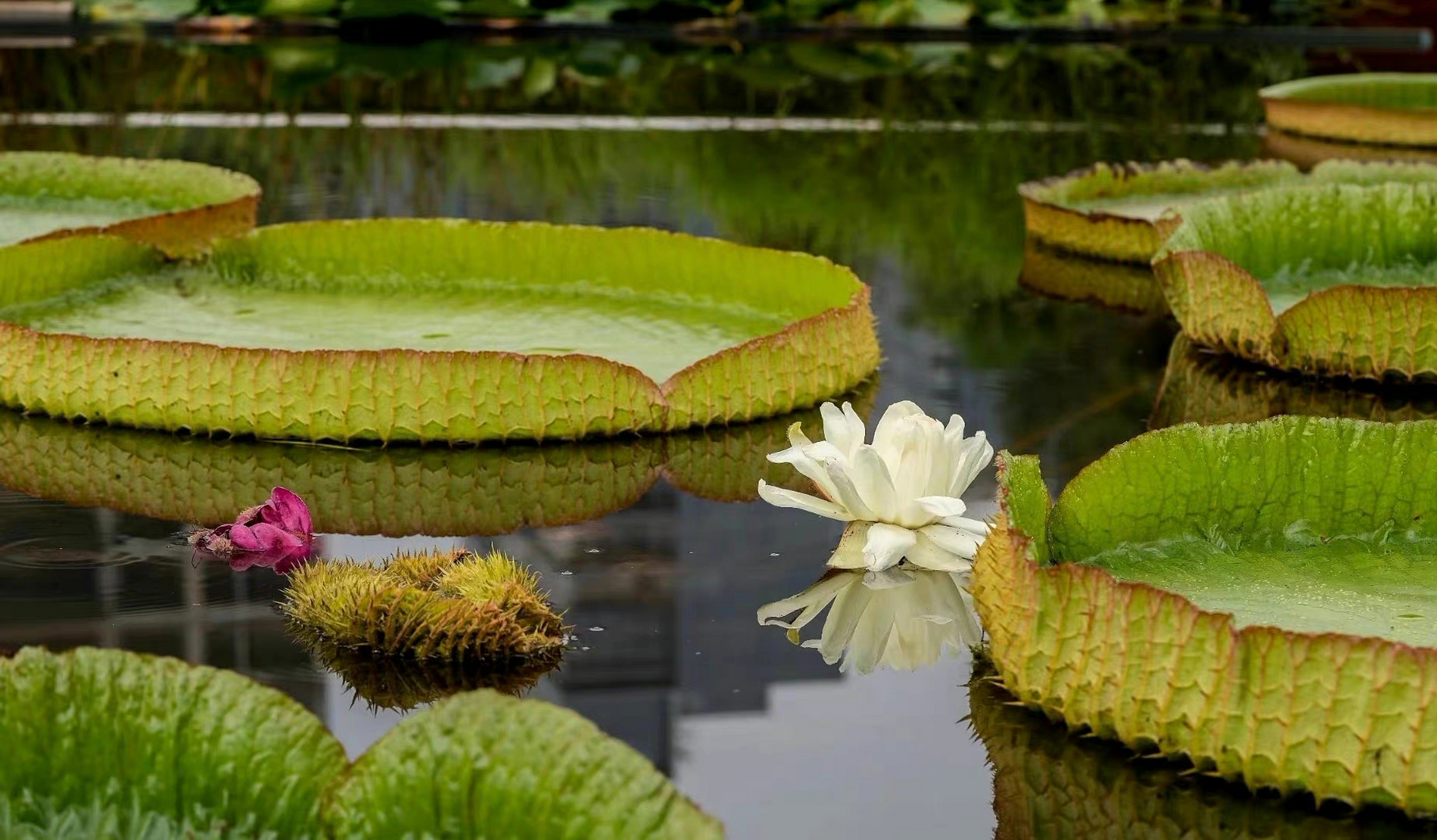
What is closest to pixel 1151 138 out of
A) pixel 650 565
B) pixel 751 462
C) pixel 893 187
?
pixel 893 187

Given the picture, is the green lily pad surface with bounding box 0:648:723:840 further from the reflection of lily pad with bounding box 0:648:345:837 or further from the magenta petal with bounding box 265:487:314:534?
the magenta petal with bounding box 265:487:314:534

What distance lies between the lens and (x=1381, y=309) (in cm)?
365

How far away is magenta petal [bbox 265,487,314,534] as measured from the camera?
2.68 meters

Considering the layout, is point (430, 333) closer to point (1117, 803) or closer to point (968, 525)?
point (968, 525)

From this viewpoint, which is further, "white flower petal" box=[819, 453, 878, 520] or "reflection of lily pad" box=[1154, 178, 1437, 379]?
"reflection of lily pad" box=[1154, 178, 1437, 379]

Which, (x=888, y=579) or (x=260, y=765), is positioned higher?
(x=260, y=765)

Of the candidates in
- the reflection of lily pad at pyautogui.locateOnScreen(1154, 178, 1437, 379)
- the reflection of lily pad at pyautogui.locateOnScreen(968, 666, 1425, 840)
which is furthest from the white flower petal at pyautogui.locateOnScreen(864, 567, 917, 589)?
the reflection of lily pad at pyautogui.locateOnScreen(1154, 178, 1437, 379)

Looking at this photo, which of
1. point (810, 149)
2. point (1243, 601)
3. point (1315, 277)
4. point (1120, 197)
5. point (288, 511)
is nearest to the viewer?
point (1243, 601)

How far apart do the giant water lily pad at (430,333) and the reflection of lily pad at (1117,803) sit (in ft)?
3.99

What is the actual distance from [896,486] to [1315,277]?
191 cm

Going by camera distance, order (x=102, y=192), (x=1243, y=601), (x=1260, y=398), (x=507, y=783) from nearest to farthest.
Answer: (x=507, y=783), (x=1243, y=601), (x=1260, y=398), (x=102, y=192)

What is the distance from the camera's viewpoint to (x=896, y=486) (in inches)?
102

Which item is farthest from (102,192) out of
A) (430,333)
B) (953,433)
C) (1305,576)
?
(1305,576)

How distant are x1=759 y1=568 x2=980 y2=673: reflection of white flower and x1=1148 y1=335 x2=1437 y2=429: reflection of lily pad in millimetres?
1075
